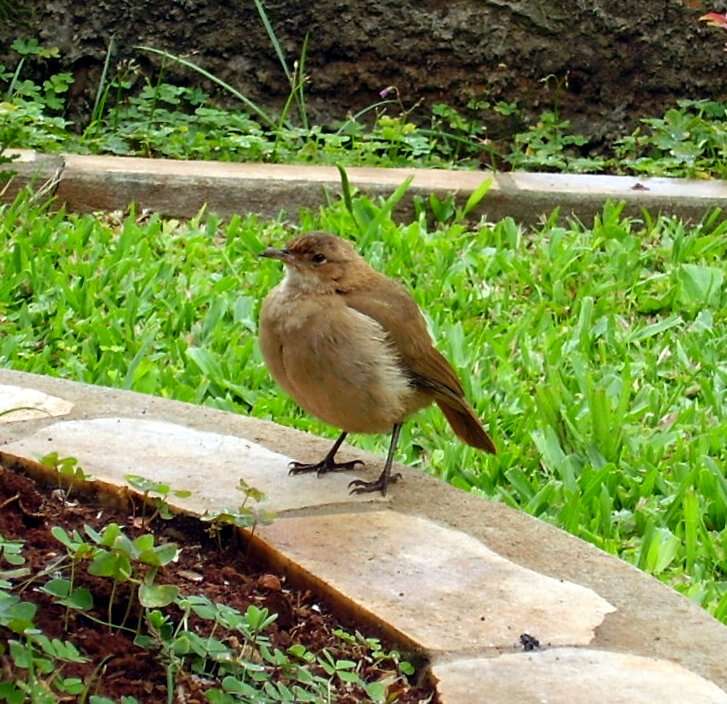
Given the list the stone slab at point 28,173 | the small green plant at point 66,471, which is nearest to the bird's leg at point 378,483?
the small green plant at point 66,471

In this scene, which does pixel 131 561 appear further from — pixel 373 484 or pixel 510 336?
pixel 510 336

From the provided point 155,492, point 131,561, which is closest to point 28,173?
point 155,492

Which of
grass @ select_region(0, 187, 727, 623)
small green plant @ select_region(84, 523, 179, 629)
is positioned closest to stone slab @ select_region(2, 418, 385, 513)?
small green plant @ select_region(84, 523, 179, 629)

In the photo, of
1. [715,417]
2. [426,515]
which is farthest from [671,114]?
[426,515]

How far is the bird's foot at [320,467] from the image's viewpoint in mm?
3520

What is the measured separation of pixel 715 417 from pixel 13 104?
13.3 ft

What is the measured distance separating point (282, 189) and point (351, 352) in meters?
3.04

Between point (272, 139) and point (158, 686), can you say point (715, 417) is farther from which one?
point (272, 139)

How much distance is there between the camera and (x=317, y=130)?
25.0ft

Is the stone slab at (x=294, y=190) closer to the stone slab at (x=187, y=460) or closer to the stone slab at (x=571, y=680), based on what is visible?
the stone slab at (x=187, y=460)

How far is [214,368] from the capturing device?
4.96 m

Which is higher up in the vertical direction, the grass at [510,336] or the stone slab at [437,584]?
the stone slab at [437,584]

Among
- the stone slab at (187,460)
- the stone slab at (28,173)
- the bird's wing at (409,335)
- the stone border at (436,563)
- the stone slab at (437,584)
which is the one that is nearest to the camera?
the stone border at (436,563)

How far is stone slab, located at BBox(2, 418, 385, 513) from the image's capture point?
3270mm
